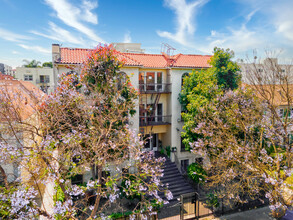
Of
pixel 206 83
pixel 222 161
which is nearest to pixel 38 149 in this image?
pixel 222 161

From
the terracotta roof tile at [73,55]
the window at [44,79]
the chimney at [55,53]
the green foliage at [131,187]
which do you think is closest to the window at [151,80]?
the terracotta roof tile at [73,55]

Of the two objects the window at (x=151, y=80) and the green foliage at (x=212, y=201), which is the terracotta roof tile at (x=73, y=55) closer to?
the window at (x=151, y=80)

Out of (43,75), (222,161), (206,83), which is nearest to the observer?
(222,161)

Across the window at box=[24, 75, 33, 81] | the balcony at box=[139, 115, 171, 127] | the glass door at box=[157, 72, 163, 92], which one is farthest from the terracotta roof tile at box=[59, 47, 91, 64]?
the window at box=[24, 75, 33, 81]

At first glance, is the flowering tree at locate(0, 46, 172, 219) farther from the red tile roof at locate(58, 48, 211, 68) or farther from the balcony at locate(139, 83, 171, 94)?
the balcony at locate(139, 83, 171, 94)

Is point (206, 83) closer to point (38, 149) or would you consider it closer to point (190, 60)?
point (190, 60)

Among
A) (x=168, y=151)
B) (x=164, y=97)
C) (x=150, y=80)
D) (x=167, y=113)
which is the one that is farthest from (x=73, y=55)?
(x=168, y=151)

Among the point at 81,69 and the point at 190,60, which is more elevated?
the point at 190,60

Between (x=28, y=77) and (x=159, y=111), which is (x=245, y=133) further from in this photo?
(x=28, y=77)
